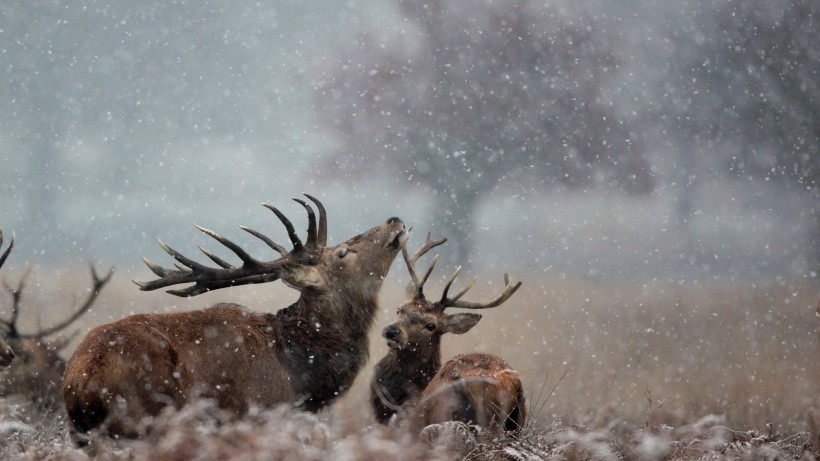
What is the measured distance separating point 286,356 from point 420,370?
9.02ft

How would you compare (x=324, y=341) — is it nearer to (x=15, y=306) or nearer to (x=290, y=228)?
(x=290, y=228)

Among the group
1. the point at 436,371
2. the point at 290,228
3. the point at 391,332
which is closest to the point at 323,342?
the point at 290,228

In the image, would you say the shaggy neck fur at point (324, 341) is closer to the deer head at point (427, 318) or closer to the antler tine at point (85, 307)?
the deer head at point (427, 318)

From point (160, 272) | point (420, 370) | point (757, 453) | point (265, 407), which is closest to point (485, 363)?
point (420, 370)

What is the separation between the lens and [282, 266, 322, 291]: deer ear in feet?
24.0

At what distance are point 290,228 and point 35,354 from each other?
6.19 meters

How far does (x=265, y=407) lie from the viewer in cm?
613

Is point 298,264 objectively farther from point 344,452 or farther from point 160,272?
point 344,452

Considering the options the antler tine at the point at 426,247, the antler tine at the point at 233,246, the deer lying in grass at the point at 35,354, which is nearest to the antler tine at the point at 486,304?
the antler tine at the point at 426,247

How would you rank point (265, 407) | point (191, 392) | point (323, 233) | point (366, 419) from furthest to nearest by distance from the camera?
point (366, 419)
point (323, 233)
point (265, 407)
point (191, 392)

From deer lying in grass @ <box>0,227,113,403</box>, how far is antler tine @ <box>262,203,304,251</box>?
15.7ft

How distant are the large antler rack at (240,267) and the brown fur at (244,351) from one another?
17 centimetres

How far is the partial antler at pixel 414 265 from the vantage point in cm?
966

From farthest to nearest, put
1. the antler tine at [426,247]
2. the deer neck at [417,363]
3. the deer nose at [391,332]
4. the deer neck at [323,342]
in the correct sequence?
the antler tine at [426,247] → the deer neck at [417,363] → the deer nose at [391,332] → the deer neck at [323,342]
